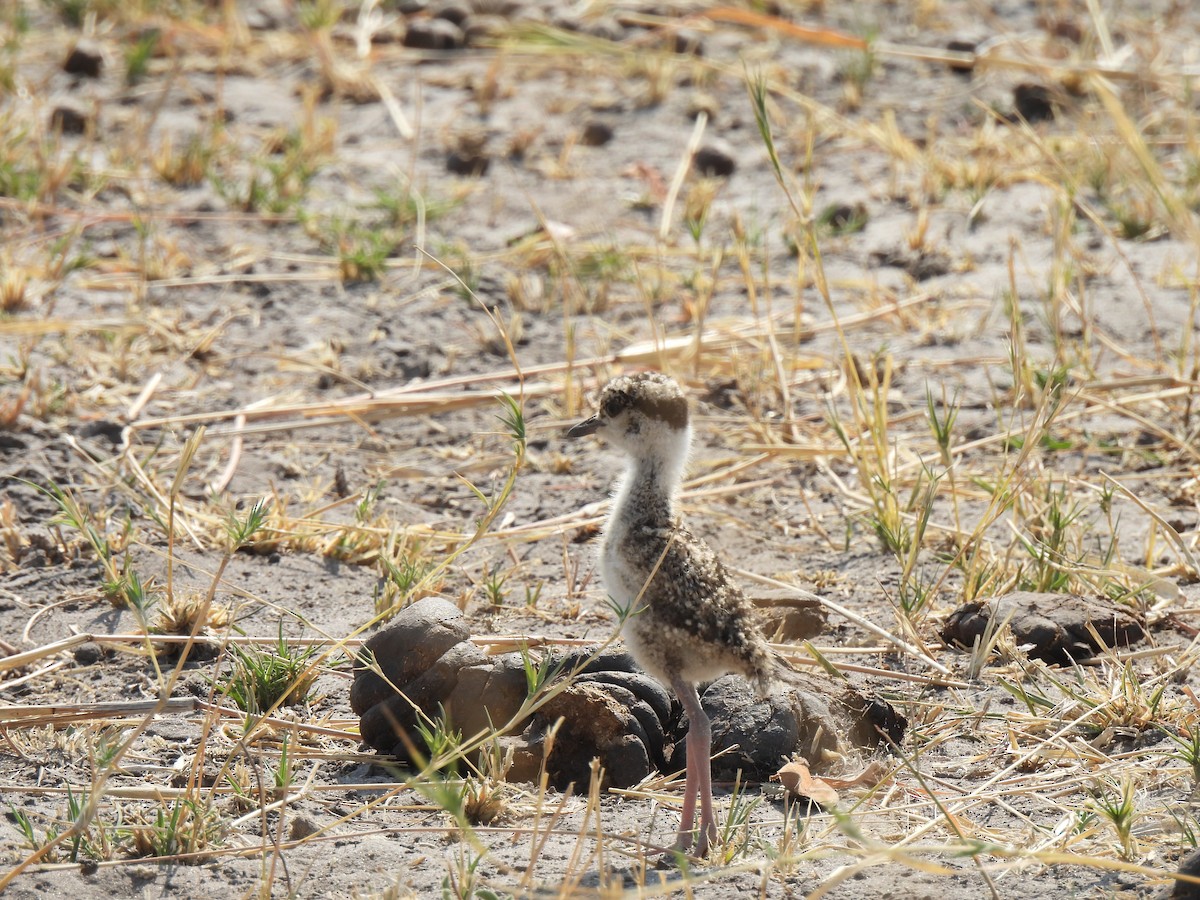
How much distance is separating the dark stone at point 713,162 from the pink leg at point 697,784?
4.97 m

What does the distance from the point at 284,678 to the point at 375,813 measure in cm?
56

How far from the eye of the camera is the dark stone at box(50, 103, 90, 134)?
815 centimetres

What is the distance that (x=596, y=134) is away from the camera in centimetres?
848

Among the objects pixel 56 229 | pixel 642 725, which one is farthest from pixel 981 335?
pixel 56 229

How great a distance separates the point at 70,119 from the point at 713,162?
365 cm

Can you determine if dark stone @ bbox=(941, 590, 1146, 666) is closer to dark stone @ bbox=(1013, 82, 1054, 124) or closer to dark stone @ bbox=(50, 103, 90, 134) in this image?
dark stone @ bbox=(1013, 82, 1054, 124)

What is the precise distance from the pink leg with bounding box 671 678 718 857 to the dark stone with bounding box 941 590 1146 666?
113cm

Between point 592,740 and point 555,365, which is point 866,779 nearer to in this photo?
point 592,740

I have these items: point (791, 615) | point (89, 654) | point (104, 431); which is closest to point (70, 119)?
point (104, 431)

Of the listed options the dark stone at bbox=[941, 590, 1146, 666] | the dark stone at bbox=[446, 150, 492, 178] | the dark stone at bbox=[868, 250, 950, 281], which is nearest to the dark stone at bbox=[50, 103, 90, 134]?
the dark stone at bbox=[446, 150, 492, 178]

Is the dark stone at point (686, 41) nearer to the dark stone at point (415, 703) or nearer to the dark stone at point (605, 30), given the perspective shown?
the dark stone at point (605, 30)

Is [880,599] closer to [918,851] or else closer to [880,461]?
[880,461]

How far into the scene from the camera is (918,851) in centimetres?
340

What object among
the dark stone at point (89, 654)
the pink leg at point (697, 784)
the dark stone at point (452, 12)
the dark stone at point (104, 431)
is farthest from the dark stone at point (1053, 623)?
the dark stone at point (452, 12)
